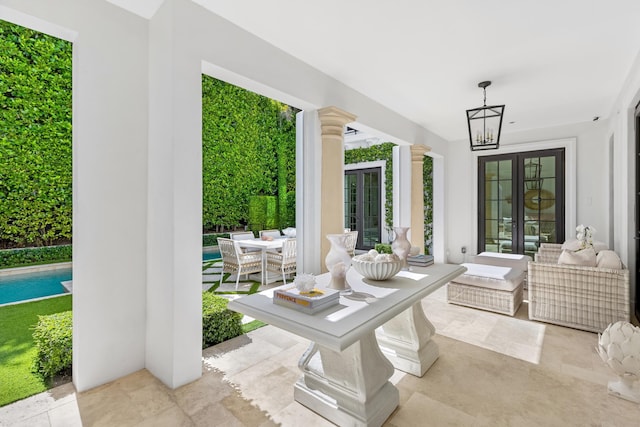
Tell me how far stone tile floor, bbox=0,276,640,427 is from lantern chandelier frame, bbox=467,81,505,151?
7.21 ft

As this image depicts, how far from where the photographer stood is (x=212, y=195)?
7801mm

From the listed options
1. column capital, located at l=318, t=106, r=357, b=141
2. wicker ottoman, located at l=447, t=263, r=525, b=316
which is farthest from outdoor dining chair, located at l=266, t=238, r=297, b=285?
wicker ottoman, located at l=447, t=263, r=525, b=316

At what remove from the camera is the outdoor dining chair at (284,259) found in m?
4.66

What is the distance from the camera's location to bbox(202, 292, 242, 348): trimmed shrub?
106 inches

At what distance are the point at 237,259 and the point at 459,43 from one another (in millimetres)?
3826

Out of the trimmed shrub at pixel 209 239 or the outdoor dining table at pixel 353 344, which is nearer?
the outdoor dining table at pixel 353 344

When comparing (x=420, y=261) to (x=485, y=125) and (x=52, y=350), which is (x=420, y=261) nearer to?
(x=485, y=125)

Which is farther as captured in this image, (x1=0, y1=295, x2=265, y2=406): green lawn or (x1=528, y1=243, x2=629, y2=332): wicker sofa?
(x1=528, y1=243, x2=629, y2=332): wicker sofa

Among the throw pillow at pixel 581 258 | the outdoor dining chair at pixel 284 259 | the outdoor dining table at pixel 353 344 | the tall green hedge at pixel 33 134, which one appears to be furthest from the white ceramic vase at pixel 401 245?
the tall green hedge at pixel 33 134

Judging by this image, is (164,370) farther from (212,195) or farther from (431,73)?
(212,195)

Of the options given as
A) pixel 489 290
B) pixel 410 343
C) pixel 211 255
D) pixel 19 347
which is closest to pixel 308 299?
pixel 410 343

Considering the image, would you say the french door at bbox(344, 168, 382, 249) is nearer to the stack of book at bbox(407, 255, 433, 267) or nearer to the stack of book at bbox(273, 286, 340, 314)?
the stack of book at bbox(407, 255, 433, 267)

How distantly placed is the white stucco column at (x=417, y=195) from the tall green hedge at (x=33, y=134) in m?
6.27

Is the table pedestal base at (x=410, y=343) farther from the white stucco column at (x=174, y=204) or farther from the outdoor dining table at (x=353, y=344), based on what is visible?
the white stucco column at (x=174, y=204)
